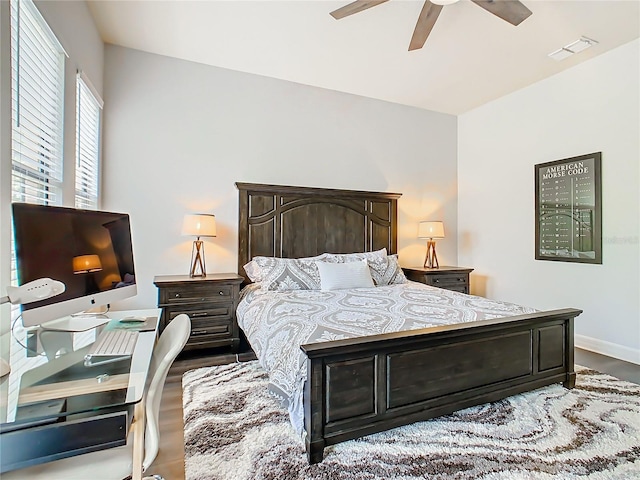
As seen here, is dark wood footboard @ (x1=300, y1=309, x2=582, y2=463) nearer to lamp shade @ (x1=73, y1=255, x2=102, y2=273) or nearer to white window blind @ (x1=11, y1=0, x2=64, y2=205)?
A: lamp shade @ (x1=73, y1=255, x2=102, y2=273)

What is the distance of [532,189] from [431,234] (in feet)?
4.13

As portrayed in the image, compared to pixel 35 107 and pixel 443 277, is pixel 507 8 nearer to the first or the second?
pixel 443 277

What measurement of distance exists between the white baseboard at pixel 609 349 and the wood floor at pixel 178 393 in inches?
3.4

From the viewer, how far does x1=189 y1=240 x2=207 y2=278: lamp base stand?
11.5ft

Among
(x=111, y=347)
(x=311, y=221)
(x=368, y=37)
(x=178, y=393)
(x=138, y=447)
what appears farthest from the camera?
(x=311, y=221)

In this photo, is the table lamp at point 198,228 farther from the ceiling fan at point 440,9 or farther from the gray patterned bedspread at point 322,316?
the ceiling fan at point 440,9

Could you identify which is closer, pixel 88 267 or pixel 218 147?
pixel 88 267

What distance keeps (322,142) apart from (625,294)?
348 cm

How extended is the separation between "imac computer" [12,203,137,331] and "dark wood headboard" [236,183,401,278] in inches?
69.6

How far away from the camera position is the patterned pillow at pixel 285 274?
333cm

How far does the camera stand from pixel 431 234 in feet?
14.5

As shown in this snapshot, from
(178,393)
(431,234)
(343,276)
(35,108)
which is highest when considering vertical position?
(35,108)

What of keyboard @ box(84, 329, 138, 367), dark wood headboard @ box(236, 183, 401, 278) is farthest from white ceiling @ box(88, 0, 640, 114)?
keyboard @ box(84, 329, 138, 367)

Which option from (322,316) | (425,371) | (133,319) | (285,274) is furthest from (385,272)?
(133,319)
